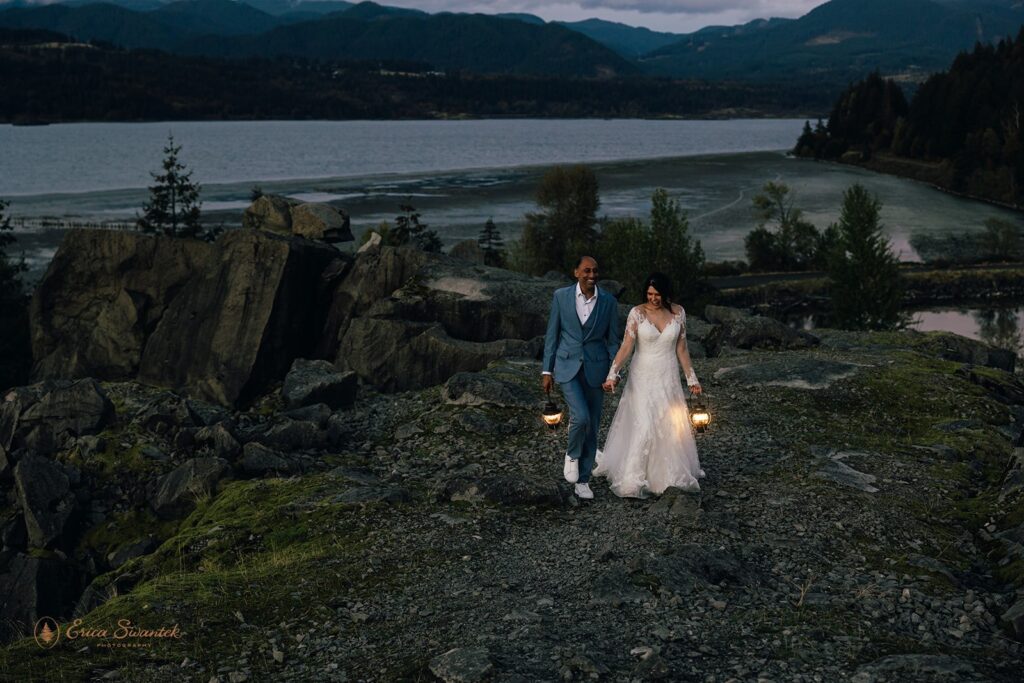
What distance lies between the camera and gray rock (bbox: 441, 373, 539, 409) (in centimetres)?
1998

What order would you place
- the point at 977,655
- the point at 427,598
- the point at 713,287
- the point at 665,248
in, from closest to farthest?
the point at 977,655 < the point at 427,598 < the point at 665,248 < the point at 713,287

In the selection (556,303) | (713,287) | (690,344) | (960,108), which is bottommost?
(713,287)

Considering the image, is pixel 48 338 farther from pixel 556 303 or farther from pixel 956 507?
pixel 956 507

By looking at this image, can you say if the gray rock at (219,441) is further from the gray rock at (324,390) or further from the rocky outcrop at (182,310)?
the rocky outcrop at (182,310)

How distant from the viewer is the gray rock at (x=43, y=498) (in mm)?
17859

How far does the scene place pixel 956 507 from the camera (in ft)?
46.9

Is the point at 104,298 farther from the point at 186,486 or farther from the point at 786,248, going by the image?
the point at 786,248

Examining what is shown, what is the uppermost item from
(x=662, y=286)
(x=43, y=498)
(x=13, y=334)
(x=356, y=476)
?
(x=662, y=286)

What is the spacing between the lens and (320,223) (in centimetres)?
3272

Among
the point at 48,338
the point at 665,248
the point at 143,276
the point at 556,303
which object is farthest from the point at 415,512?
the point at 665,248

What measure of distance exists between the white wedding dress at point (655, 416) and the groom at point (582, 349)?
32cm

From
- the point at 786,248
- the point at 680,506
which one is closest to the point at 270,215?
the point at 680,506

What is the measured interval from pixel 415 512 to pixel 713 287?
6145 centimetres

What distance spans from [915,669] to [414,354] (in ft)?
61.0
